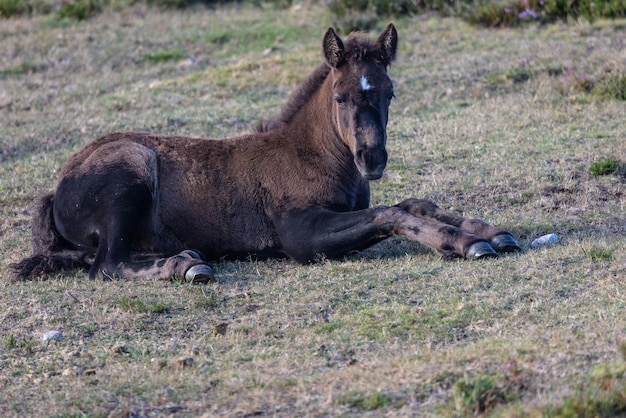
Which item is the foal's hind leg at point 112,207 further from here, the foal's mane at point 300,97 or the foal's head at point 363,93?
the foal's head at point 363,93

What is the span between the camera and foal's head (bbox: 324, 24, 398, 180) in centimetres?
791

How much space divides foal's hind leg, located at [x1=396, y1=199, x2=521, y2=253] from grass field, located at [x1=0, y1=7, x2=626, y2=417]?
0.51 ft

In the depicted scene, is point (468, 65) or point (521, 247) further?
point (468, 65)

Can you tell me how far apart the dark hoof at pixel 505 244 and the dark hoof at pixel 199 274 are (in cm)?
224

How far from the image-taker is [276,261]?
339 inches

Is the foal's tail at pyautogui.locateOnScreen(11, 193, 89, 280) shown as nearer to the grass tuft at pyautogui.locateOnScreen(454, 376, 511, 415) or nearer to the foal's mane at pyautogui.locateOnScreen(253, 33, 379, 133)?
the foal's mane at pyautogui.locateOnScreen(253, 33, 379, 133)

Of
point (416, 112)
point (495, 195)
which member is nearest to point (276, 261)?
point (495, 195)

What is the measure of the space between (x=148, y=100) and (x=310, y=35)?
3.87 meters

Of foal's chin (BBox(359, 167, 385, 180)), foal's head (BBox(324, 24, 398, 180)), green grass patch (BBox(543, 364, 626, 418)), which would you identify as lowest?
green grass patch (BBox(543, 364, 626, 418))

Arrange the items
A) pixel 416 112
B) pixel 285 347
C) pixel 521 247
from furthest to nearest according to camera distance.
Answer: pixel 416 112
pixel 521 247
pixel 285 347

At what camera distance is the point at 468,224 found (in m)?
8.21

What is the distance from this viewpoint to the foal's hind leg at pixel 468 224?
26.1ft

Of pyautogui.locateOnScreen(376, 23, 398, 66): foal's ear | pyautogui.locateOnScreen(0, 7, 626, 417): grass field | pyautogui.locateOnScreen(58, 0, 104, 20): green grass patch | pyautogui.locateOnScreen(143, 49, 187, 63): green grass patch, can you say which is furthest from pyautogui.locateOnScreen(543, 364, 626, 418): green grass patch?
pyautogui.locateOnScreen(58, 0, 104, 20): green grass patch

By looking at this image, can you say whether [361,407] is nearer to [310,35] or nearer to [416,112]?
[416,112]
